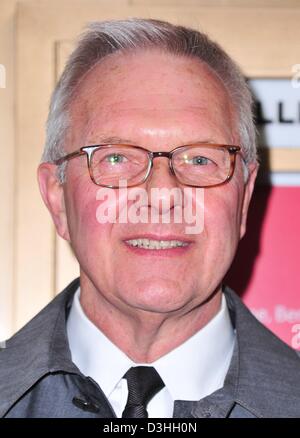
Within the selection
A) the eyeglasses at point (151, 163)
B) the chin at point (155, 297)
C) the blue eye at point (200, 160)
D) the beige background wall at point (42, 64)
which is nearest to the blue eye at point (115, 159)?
the eyeglasses at point (151, 163)

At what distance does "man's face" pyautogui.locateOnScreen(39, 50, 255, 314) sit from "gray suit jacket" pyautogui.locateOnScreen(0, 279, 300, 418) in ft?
0.52

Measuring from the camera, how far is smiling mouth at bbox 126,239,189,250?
4.39 ft

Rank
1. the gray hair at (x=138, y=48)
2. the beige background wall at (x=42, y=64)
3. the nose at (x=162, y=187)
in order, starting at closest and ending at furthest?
the nose at (x=162, y=187)
the gray hair at (x=138, y=48)
the beige background wall at (x=42, y=64)

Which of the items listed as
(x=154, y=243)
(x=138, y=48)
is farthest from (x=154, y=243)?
(x=138, y=48)

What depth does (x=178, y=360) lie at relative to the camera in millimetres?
1411

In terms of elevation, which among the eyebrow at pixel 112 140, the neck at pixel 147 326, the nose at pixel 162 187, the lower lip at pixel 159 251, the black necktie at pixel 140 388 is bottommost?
the black necktie at pixel 140 388

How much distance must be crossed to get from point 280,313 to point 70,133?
2.64 feet

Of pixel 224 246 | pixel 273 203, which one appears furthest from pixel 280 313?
pixel 224 246

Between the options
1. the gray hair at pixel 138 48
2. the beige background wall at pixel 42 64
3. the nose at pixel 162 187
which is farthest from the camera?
the beige background wall at pixel 42 64

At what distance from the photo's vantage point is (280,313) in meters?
1.87

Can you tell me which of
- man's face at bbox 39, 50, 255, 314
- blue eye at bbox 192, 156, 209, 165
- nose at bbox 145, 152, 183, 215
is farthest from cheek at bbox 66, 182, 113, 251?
blue eye at bbox 192, 156, 209, 165

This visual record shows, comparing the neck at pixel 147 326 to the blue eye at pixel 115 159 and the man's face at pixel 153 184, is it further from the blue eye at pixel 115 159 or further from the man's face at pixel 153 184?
the blue eye at pixel 115 159

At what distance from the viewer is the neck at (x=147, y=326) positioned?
140 centimetres
